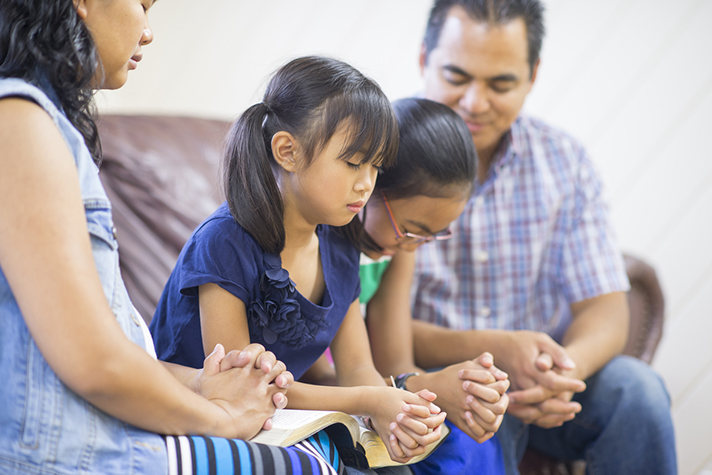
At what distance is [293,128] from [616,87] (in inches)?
65.1

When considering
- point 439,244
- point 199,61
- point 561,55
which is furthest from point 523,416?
point 199,61

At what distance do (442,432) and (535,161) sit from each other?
2.71 ft

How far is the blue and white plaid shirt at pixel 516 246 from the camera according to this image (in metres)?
1.43

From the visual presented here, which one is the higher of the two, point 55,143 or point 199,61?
point 55,143

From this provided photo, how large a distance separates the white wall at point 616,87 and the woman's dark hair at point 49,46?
4.76ft

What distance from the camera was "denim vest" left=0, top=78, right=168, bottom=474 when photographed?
58cm

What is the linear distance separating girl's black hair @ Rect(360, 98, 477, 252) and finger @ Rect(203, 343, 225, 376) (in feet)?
1.35

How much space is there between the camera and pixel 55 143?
0.59m

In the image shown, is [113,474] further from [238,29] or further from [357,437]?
[238,29]

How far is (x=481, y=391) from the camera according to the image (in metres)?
0.92

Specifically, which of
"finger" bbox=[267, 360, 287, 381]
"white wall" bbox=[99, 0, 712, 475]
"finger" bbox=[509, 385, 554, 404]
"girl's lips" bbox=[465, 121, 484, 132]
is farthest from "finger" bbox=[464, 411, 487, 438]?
"white wall" bbox=[99, 0, 712, 475]

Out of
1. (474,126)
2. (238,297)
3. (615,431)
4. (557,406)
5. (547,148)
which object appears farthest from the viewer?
(547,148)

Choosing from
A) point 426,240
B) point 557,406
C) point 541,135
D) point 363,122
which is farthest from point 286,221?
point 541,135

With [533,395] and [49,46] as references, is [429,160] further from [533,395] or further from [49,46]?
[49,46]
